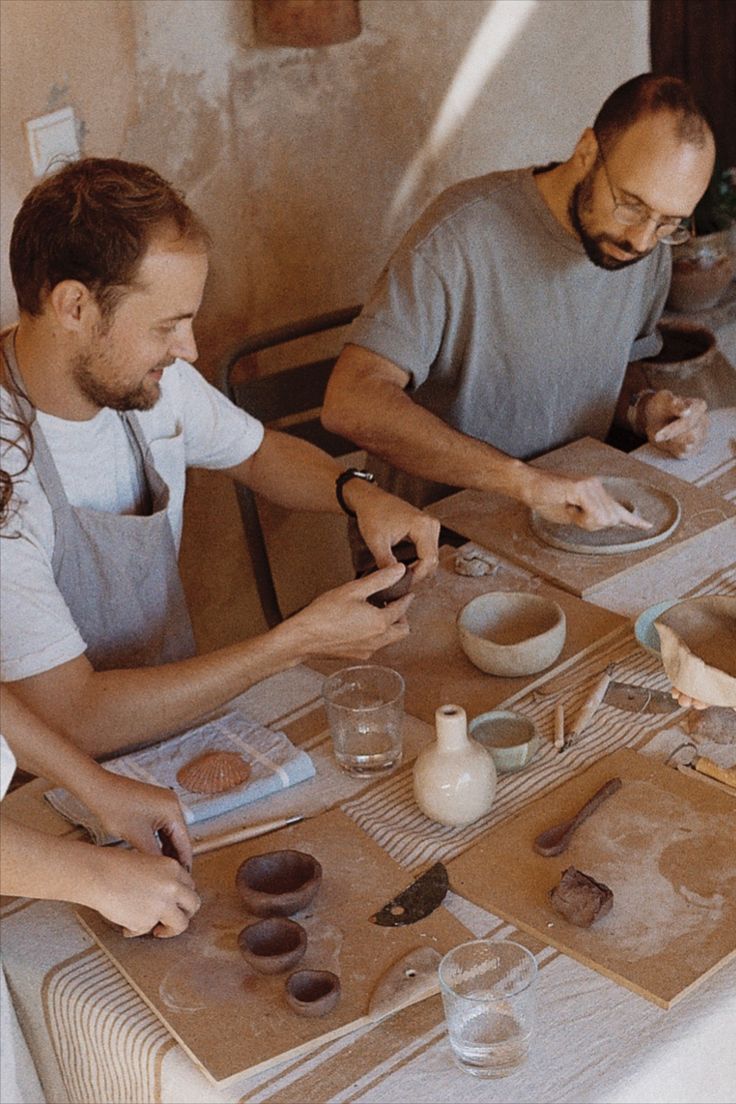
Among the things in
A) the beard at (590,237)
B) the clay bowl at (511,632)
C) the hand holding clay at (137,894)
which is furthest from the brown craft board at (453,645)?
the beard at (590,237)

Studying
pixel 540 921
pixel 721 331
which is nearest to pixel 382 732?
pixel 540 921

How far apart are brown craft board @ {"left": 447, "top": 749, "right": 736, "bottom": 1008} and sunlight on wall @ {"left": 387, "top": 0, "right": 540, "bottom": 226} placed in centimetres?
211

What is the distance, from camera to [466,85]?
3506 mm

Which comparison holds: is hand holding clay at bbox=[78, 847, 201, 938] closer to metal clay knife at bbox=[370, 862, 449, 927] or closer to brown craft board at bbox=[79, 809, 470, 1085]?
brown craft board at bbox=[79, 809, 470, 1085]

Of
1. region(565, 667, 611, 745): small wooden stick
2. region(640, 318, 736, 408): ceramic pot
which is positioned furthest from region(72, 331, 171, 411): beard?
region(640, 318, 736, 408): ceramic pot

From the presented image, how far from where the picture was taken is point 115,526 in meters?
2.07

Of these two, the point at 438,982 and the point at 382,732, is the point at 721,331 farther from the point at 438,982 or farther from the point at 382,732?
the point at 438,982

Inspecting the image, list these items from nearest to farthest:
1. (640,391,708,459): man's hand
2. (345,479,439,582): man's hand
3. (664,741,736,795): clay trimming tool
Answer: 1. (664,741,736,795): clay trimming tool
2. (345,479,439,582): man's hand
3. (640,391,708,459): man's hand

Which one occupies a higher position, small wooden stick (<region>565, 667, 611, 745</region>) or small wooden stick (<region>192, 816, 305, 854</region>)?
small wooden stick (<region>192, 816, 305, 854</region>)

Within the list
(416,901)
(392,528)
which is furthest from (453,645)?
(416,901)

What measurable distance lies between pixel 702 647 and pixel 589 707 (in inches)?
8.3

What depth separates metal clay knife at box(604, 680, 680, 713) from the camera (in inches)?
72.6

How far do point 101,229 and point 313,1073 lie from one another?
1131mm

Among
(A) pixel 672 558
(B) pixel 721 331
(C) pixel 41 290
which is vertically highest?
(C) pixel 41 290
